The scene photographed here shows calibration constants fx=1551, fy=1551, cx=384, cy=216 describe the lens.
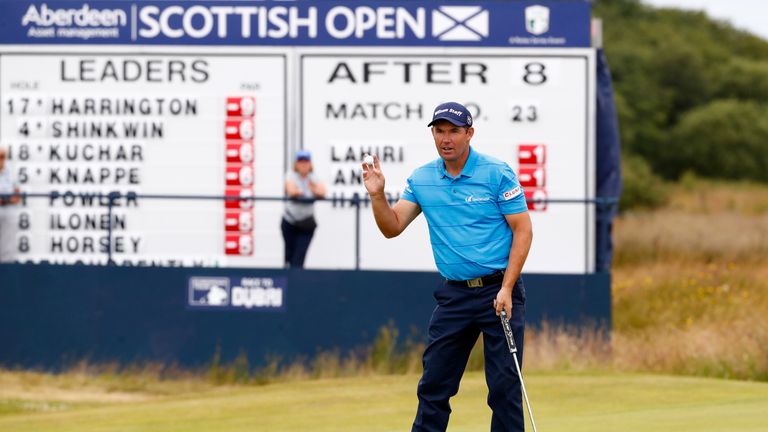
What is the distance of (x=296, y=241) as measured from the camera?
57.1ft

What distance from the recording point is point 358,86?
17750 mm

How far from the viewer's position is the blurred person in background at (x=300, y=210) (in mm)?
17047

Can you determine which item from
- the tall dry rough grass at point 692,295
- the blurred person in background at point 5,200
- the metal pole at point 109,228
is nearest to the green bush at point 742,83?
the tall dry rough grass at point 692,295

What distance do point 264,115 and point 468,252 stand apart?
361 inches

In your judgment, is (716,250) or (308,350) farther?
(716,250)

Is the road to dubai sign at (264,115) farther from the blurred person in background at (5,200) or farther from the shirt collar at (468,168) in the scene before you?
the shirt collar at (468,168)

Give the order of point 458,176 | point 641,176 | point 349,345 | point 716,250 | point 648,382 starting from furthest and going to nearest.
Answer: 1. point 641,176
2. point 716,250
3. point 349,345
4. point 648,382
5. point 458,176

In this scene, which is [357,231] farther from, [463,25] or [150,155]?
[463,25]

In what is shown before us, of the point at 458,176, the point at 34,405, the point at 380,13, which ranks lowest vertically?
the point at 34,405

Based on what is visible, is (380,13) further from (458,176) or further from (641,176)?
(641,176)

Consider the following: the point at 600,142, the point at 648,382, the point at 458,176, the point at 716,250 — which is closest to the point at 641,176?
the point at 716,250

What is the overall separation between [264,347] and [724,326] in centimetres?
524

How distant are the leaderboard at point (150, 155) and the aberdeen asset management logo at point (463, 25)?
6.06 ft

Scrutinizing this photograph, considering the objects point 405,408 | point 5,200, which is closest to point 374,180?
point 405,408
